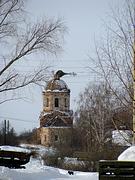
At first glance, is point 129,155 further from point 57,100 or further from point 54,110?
point 57,100

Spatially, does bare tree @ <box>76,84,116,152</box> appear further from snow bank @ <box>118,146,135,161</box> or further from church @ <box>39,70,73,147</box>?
snow bank @ <box>118,146,135,161</box>

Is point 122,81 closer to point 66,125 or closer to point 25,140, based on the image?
point 66,125

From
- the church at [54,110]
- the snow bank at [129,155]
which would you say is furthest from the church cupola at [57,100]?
the snow bank at [129,155]

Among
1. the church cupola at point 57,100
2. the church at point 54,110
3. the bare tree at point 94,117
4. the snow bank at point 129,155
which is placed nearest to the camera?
the snow bank at point 129,155

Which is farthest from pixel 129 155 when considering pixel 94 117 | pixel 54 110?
pixel 54 110

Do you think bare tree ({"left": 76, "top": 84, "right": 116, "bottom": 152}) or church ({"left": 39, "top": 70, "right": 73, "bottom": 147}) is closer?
bare tree ({"left": 76, "top": 84, "right": 116, "bottom": 152})

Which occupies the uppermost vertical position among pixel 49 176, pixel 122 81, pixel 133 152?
pixel 122 81

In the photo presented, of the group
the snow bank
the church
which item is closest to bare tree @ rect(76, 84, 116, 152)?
the church

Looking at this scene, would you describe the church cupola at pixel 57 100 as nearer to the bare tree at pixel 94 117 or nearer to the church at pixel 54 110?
the church at pixel 54 110

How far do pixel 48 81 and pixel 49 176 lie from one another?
18.4 ft

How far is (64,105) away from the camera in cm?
9288

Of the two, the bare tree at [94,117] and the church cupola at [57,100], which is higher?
the church cupola at [57,100]

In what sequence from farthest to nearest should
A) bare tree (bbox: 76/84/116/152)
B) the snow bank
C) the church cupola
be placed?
the church cupola → bare tree (bbox: 76/84/116/152) → the snow bank

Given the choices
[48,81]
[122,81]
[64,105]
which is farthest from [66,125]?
[122,81]
